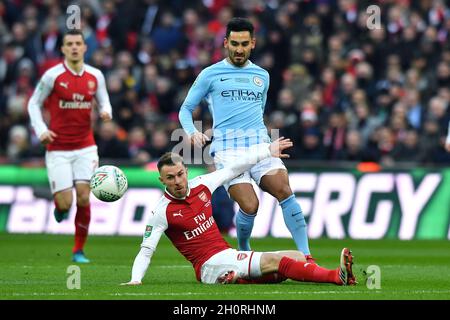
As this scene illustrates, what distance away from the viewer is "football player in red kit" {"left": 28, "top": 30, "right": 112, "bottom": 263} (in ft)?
49.0

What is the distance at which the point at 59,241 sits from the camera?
19156 mm

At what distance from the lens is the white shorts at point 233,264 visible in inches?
435

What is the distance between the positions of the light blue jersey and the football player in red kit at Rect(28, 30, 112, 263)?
238 centimetres

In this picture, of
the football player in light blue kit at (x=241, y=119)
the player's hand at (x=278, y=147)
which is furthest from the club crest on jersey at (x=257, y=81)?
the player's hand at (x=278, y=147)

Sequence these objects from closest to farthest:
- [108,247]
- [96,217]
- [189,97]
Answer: [189,97] → [108,247] → [96,217]

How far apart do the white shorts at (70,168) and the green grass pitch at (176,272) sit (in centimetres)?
98

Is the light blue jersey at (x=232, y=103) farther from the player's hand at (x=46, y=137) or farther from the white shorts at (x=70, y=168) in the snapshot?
the white shorts at (x=70, y=168)

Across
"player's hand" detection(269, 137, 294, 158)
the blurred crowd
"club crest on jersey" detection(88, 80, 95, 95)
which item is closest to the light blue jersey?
"player's hand" detection(269, 137, 294, 158)

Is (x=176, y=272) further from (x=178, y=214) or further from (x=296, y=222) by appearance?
(x=178, y=214)

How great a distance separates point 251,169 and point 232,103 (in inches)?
29.2

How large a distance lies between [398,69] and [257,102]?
35.9 ft

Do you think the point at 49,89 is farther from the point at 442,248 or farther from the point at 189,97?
the point at 442,248

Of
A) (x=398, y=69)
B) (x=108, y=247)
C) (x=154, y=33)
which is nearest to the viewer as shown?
(x=108, y=247)
